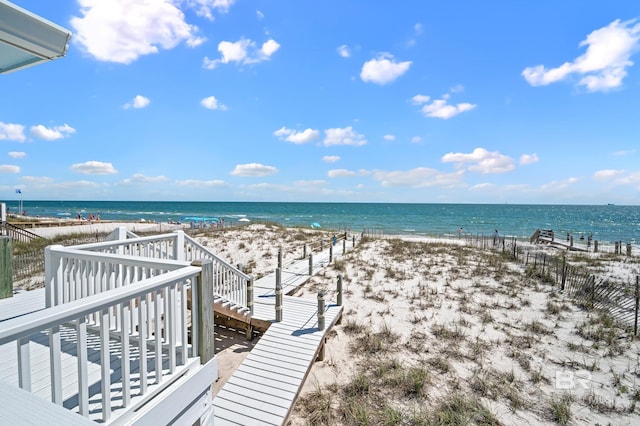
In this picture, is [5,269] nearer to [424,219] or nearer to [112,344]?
[112,344]

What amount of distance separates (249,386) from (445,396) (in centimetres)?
384

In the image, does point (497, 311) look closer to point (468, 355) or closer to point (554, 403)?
point (468, 355)

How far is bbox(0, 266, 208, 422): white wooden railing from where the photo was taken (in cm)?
192

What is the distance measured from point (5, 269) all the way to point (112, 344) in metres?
3.40

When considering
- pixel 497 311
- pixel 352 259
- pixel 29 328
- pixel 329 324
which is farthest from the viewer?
pixel 352 259

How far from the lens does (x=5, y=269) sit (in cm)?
559

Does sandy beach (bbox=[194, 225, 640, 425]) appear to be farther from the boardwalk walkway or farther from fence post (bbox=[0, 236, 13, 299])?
fence post (bbox=[0, 236, 13, 299])

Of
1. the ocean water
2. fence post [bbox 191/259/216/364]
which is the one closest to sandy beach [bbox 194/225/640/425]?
fence post [bbox 191/259/216/364]

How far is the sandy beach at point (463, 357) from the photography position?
5578 millimetres

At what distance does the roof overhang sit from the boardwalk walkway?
18.9ft

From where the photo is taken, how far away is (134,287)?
2541 mm

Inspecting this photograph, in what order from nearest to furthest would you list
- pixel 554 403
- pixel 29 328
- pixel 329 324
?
pixel 29 328 → pixel 554 403 → pixel 329 324

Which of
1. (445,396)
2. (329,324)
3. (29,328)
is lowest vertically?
(445,396)

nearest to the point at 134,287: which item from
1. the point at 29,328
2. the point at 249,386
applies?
the point at 29,328
